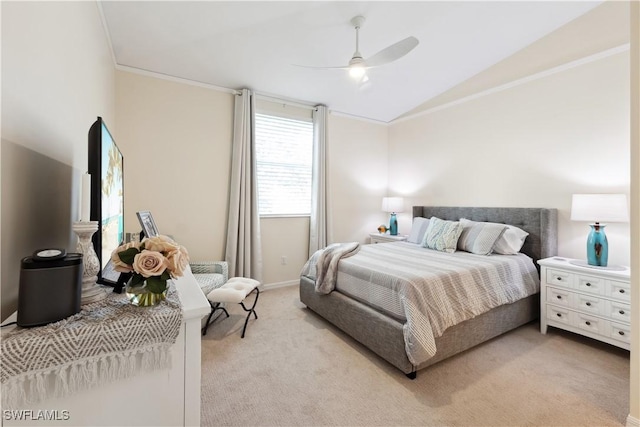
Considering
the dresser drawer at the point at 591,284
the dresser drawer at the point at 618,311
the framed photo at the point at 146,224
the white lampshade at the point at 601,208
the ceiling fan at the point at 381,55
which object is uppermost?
the ceiling fan at the point at 381,55

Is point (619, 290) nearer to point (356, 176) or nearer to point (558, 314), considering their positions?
point (558, 314)

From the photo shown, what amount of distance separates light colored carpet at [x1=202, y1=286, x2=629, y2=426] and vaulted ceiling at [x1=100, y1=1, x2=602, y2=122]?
2.84 m

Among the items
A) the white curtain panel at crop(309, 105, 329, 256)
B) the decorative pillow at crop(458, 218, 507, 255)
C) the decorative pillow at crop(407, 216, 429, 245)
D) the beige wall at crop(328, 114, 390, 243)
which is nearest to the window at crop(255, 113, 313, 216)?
the white curtain panel at crop(309, 105, 329, 256)

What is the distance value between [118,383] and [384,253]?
253cm

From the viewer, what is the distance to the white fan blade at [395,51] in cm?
220

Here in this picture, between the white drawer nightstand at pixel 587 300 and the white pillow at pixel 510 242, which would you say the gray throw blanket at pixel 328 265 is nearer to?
the white pillow at pixel 510 242

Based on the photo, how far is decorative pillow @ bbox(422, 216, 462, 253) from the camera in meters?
3.19

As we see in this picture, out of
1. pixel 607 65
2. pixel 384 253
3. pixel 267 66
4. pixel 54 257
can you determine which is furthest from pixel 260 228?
pixel 607 65

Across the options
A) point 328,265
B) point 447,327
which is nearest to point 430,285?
point 447,327

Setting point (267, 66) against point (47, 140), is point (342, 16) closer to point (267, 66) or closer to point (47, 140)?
point (267, 66)

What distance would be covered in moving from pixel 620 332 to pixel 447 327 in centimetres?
144

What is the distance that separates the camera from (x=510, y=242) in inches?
117

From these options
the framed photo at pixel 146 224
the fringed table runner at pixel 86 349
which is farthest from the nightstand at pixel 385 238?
the fringed table runner at pixel 86 349

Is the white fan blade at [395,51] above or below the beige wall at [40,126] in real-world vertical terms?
above
